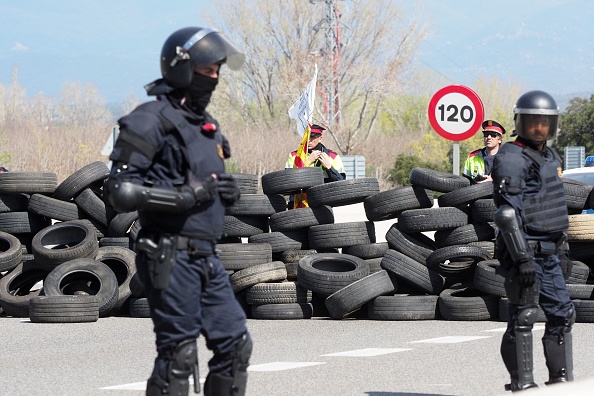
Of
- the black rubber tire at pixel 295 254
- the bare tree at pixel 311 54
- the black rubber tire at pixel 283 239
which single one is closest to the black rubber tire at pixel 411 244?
the black rubber tire at pixel 295 254

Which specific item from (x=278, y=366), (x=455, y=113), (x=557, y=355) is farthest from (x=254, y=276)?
(x=557, y=355)

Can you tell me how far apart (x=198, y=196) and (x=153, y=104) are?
52 centimetres

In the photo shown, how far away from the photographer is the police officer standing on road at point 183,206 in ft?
19.6

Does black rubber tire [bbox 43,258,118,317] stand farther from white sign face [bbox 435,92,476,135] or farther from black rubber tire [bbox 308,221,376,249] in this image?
white sign face [bbox 435,92,476,135]

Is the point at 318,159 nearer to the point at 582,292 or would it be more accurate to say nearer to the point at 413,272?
the point at 413,272

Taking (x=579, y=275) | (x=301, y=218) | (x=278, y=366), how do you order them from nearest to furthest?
1. (x=278, y=366)
2. (x=579, y=275)
3. (x=301, y=218)

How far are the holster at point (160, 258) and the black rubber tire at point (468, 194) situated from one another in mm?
7778

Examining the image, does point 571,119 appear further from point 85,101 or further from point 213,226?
point 85,101

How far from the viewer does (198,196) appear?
19.7ft

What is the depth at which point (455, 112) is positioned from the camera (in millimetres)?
15898

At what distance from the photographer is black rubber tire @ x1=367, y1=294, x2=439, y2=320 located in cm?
1287

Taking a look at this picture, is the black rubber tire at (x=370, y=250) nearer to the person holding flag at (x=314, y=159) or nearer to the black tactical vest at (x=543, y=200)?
the person holding flag at (x=314, y=159)

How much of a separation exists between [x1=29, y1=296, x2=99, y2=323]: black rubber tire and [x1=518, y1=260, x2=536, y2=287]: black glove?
660 centimetres

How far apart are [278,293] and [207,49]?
7247mm
